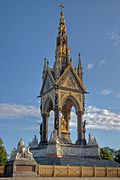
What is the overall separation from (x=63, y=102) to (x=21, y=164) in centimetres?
1600

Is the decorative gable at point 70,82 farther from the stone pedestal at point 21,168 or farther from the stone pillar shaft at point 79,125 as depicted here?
the stone pedestal at point 21,168

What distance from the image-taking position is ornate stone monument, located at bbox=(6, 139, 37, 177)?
2320 centimetres

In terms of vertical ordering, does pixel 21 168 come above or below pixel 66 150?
below

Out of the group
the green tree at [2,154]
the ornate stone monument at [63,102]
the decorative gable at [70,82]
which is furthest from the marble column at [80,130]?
the green tree at [2,154]

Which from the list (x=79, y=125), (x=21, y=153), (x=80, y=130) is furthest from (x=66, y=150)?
(x=21, y=153)

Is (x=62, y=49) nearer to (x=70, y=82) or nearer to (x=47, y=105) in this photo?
(x=70, y=82)

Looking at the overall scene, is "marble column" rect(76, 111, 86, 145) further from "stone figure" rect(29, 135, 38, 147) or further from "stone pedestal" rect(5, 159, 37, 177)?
"stone pedestal" rect(5, 159, 37, 177)

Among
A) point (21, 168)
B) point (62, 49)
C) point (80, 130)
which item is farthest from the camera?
point (62, 49)

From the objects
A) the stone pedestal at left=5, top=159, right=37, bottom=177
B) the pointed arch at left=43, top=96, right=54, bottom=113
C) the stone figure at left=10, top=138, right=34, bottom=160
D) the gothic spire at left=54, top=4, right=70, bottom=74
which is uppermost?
the gothic spire at left=54, top=4, right=70, bottom=74

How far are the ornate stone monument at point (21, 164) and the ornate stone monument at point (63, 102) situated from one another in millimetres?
9928

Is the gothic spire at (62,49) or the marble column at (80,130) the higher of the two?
the gothic spire at (62,49)

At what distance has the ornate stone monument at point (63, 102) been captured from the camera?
117 feet

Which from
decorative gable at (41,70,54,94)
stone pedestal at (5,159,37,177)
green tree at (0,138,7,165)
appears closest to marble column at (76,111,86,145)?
decorative gable at (41,70,54,94)

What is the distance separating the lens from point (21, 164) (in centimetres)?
2356
